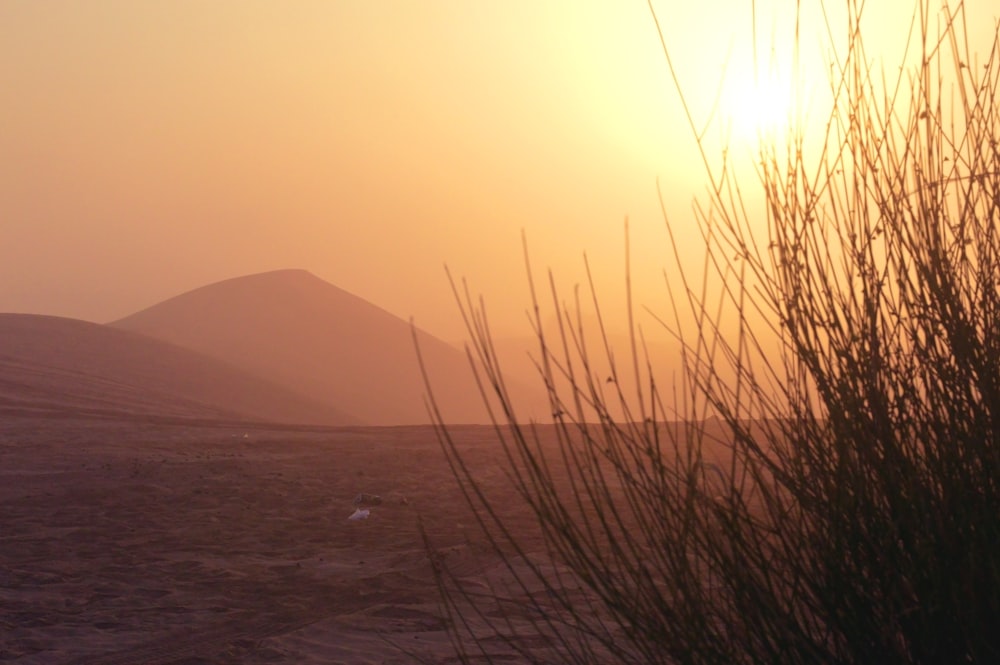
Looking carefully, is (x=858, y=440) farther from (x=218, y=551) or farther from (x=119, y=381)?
(x=119, y=381)

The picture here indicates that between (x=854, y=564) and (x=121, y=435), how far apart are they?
61.1 ft

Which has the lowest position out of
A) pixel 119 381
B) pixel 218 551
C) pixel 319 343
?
pixel 218 551

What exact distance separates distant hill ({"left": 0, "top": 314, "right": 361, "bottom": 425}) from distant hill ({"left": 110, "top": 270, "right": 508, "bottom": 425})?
14691 mm

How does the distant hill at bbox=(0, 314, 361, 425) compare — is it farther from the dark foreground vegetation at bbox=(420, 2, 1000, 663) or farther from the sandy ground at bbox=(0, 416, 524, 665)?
the dark foreground vegetation at bbox=(420, 2, 1000, 663)

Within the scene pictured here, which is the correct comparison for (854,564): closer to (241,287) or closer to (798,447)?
(798,447)

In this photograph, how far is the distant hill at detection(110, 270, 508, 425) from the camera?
74812 millimetres

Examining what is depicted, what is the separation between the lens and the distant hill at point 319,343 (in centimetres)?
7481

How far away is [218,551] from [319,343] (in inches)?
3061

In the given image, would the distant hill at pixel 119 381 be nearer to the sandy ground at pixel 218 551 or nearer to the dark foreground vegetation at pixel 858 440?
the sandy ground at pixel 218 551

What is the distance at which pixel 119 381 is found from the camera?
35.2 metres

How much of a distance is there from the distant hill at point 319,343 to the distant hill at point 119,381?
578 inches

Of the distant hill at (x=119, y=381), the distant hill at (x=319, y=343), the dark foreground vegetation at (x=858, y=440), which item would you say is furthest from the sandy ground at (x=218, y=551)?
the distant hill at (x=319, y=343)

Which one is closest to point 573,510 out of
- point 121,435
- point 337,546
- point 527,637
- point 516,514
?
point 516,514

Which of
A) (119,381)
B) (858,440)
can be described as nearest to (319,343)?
(119,381)
